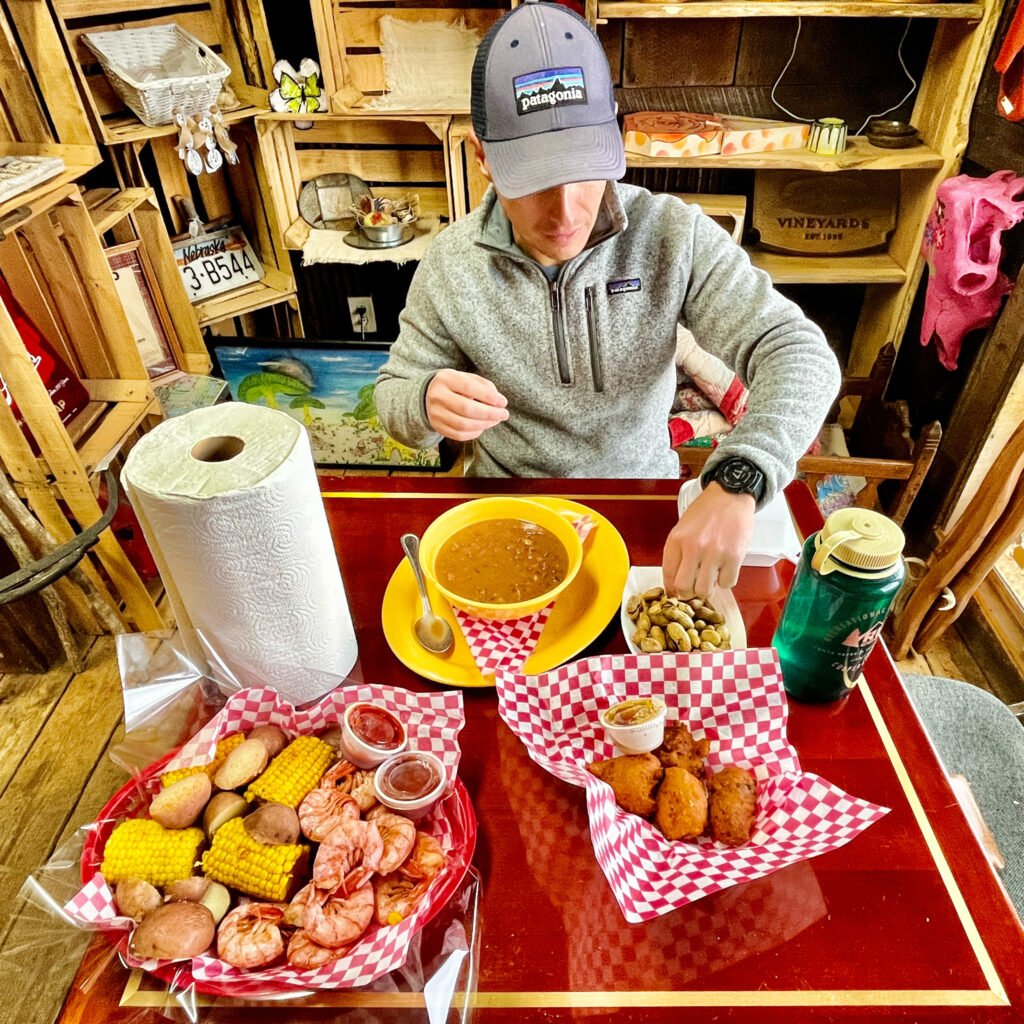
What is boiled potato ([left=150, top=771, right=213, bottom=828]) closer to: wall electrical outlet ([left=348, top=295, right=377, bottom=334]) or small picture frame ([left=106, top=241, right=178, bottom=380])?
small picture frame ([left=106, top=241, right=178, bottom=380])

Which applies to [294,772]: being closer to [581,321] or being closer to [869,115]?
[581,321]

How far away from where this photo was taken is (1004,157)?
217cm

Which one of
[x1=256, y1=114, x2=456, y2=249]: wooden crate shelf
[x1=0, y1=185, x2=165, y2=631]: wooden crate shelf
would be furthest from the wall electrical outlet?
[x1=0, y1=185, x2=165, y2=631]: wooden crate shelf

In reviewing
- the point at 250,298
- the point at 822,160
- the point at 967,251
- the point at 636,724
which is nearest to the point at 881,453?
the point at 967,251

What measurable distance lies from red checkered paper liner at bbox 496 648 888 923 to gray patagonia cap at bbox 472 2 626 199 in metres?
0.84

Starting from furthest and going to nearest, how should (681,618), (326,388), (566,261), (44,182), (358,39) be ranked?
1. (326,388)
2. (358,39)
3. (44,182)
4. (566,261)
5. (681,618)

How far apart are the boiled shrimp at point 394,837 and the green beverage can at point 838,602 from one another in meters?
0.58

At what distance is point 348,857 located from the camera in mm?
792

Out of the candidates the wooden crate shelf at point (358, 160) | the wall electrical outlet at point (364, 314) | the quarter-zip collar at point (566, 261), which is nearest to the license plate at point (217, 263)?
the wooden crate shelf at point (358, 160)

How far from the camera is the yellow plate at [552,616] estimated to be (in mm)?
1101

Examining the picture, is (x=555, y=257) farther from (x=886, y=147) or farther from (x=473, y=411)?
(x=886, y=147)

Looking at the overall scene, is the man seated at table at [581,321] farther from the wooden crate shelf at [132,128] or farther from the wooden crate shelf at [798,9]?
the wooden crate shelf at [132,128]

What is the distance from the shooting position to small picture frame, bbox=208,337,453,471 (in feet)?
9.79

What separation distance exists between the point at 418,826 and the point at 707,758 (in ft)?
1.25
